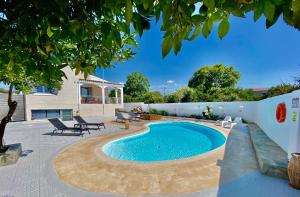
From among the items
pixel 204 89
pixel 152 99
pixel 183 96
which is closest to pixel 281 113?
pixel 183 96

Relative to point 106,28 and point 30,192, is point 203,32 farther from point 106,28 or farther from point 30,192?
point 30,192

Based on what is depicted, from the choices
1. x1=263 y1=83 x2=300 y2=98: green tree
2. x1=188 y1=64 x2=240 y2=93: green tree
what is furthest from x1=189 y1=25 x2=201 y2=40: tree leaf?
x1=188 y1=64 x2=240 y2=93: green tree

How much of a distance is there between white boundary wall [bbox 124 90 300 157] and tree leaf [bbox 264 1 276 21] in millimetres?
6128

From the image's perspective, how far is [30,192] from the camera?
16.0 feet

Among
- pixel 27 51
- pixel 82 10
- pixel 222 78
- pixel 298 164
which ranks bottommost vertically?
pixel 298 164

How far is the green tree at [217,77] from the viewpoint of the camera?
39.5 meters

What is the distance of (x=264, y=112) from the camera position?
1258 cm

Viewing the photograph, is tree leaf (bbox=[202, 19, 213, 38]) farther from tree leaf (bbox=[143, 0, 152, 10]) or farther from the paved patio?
the paved patio

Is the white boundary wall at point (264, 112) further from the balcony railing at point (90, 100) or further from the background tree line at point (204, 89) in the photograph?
the balcony railing at point (90, 100)

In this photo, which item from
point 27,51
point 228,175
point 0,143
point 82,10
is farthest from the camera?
point 0,143

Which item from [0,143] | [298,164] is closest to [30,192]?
[0,143]

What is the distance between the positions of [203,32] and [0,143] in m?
8.84

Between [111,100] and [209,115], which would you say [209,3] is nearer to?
[209,115]

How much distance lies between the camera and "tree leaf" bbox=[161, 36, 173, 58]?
3.16 feet
